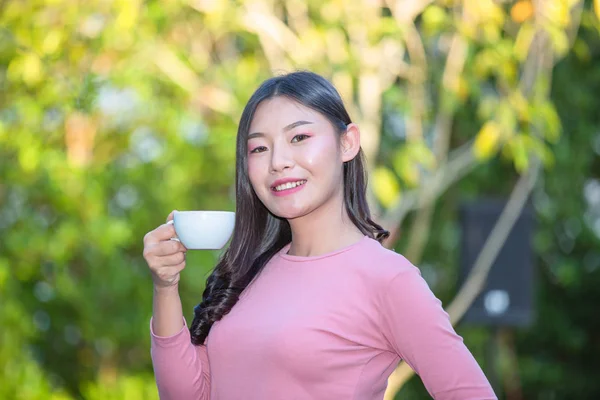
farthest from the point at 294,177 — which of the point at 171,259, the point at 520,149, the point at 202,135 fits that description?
the point at 202,135

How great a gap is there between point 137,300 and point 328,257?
4.55m

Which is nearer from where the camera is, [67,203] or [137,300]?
[67,203]

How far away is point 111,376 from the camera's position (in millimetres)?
6090

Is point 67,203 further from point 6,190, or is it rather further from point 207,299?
point 207,299

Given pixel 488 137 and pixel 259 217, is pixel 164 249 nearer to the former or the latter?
pixel 259 217

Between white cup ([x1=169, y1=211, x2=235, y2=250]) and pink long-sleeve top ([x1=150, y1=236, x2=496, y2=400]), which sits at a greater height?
white cup ([x1=169, y1=211, x2=235, y2=250])

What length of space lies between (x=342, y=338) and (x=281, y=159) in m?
0.29

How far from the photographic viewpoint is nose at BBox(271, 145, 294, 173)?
4.74ft

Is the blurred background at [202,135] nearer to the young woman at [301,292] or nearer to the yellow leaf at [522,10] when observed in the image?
the yellow leaf at [522,10]

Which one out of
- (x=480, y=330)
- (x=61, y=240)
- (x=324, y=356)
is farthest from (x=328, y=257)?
(x=480, y=330)

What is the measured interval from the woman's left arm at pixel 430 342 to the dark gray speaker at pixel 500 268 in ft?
14.0

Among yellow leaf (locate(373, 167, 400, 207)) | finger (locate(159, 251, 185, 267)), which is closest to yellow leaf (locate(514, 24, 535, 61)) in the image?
yellow leaf (locate(373, 167, 400, 207))

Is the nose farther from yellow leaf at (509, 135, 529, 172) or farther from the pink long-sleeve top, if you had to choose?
yellow leaf at (509, 135, 529, 172)

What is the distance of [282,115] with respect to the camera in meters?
1.47
